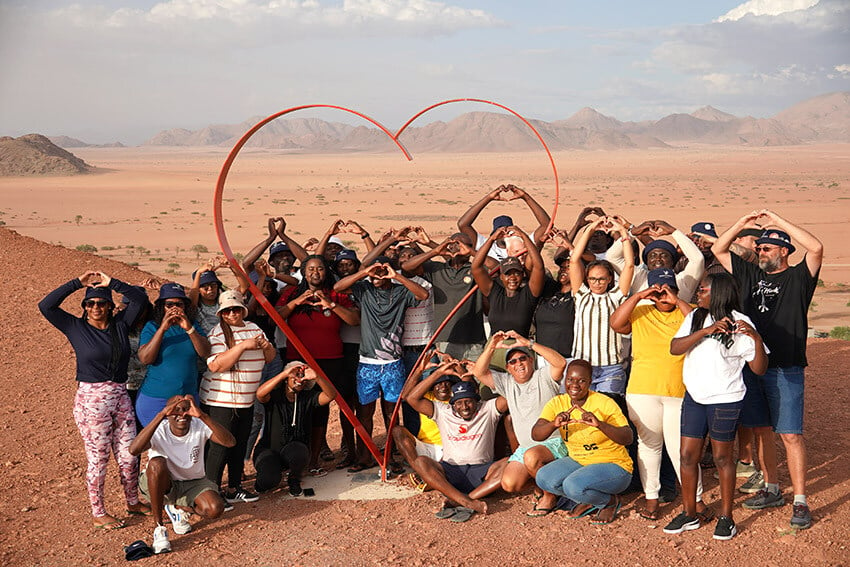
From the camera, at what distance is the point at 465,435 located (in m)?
7.83

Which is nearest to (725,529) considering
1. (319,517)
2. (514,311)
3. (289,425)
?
(514,311)

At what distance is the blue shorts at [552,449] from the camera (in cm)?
754

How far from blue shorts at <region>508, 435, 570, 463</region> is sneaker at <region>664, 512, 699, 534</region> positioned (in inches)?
39.0

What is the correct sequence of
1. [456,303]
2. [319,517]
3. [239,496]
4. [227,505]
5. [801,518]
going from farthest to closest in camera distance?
[456,303] → [239,496] → [227,505] → [319,517] → [801,518]

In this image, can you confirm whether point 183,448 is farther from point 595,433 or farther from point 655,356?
point 655,356

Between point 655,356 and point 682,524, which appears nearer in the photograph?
point 682,524

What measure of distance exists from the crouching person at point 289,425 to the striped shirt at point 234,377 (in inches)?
8.5

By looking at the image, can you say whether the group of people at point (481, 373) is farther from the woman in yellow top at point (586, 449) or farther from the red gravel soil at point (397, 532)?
the red gravel soil at point (397, 532)

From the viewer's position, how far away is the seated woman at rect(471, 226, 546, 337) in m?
8.00

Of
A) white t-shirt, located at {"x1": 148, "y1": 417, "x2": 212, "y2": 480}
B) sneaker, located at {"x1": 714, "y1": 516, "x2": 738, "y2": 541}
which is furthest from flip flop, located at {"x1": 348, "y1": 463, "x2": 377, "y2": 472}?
sneaker, located at {"x1": 714, "y1": 516, "x2": 738, "y2": 541}

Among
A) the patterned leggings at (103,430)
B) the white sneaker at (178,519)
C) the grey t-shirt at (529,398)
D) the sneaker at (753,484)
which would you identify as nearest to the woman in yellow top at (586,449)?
the grey t-shirt at (529,398)

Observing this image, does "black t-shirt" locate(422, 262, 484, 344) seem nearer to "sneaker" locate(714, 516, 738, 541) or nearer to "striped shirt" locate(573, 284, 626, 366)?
"striped shirt" locate(573, 284, 626, 366)

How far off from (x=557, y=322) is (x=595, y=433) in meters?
1.10

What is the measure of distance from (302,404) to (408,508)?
56.4 inches
